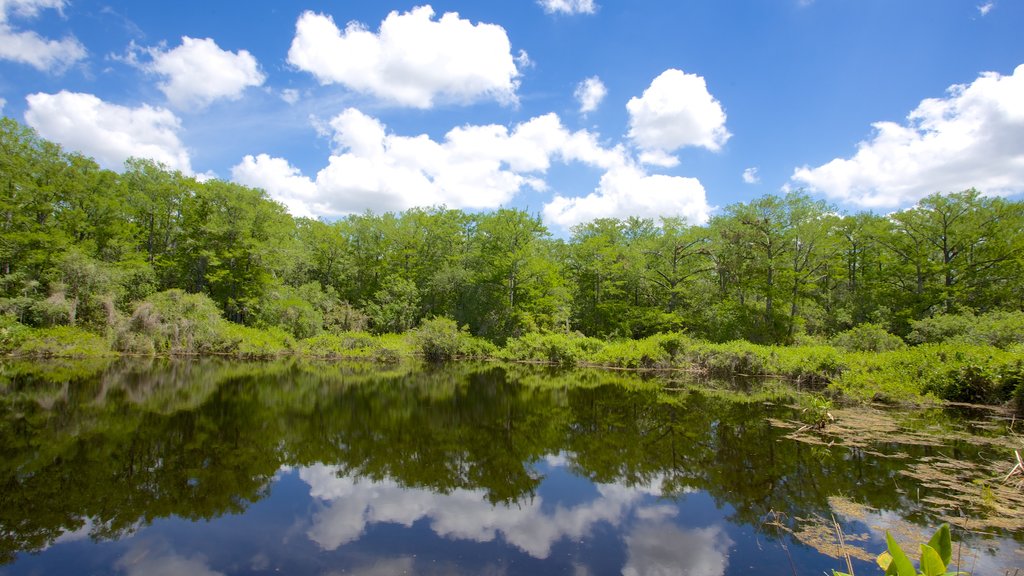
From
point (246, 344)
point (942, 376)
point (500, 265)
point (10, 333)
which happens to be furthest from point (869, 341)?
point (10, 333)

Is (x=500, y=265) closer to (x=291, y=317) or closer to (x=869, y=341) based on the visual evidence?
(x=291, y=317)


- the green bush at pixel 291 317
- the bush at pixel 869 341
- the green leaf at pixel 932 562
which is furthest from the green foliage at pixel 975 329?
the green bush at pixel 291 317

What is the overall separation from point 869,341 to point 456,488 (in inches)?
1020

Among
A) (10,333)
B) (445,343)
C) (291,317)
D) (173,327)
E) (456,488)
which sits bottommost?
(456,488)

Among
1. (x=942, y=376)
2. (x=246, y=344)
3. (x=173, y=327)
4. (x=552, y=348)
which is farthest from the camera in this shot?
(x=552, y=348)

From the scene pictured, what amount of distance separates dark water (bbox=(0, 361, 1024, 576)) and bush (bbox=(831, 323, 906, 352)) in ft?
35.1

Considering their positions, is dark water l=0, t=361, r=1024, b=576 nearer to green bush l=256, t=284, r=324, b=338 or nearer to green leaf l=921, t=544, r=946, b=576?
green leaf l=921, t=544, r=946, b=576

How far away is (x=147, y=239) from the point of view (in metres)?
39.6

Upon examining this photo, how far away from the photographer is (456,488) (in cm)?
826

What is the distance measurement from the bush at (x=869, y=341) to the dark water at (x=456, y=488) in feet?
35.1

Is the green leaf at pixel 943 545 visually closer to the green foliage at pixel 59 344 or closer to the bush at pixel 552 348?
the bush at pixel 552 348

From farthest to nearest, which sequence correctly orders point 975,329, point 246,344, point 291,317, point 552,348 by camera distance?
1. point 291,317
2. point 552,348
3. point 246,344
4. point 975,329

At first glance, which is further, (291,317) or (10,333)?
(291,317)

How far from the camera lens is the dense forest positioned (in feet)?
101
